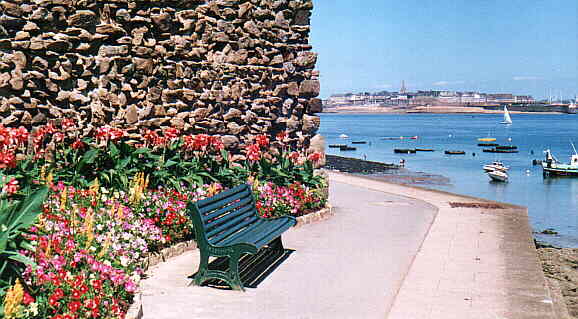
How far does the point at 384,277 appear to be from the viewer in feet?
25.7

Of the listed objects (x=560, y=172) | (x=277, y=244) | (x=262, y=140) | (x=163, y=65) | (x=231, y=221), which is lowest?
(x=560, y=172)

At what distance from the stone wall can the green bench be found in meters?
2.81

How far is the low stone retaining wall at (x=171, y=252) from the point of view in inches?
229

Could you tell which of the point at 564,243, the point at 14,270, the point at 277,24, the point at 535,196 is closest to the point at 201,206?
the point at 14,270

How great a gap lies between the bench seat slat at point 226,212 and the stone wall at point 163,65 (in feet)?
8.84

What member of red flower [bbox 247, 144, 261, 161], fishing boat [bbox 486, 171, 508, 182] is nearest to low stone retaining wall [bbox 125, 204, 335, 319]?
red flower [bbox 247, 144, 261, 161]

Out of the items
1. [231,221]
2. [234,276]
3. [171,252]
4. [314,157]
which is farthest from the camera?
Result: [314,157]

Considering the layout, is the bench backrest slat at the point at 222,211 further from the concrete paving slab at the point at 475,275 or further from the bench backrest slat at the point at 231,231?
the concrete paving slab at the point at 475,275

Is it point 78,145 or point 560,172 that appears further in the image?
point 560,172

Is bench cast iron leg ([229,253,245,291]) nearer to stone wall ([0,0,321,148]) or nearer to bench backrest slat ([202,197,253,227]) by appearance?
bench backrest slat ([202,197,253,227])

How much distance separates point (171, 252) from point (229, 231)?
1.09 m

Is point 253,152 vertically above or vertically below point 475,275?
above

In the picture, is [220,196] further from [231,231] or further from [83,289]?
[83,289]

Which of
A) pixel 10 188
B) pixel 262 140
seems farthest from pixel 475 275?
pixel 10 188
